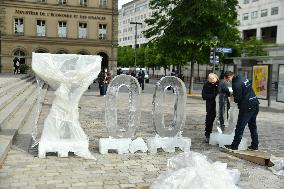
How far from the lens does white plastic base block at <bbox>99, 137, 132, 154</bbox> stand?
8297 mm

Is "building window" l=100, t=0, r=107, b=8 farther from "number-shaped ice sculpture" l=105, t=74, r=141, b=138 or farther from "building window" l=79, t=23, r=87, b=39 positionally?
"number-shaped ice sculpture" l=105, t=74, r=141, b=138

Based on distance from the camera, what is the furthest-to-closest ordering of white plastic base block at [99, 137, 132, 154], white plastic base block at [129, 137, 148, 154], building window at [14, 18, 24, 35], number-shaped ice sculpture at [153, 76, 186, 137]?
building window at [14, 18, 24, 35]
number-shaped ice sculpture at [153, 76, 186, 137]
white plastic base block at [129, 137, 148, 154]
white plastic base block at [99, 137, 132, 154]

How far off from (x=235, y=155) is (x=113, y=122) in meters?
2.70

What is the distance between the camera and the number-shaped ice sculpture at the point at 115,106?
8531mm

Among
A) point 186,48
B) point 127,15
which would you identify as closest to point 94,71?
point 186,48

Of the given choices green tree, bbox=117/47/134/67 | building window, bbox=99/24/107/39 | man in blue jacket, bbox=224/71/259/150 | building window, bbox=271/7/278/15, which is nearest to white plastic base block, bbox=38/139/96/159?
man in blue jacket, bbox=224/71/259/150

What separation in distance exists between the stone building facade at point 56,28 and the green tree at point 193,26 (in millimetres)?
25263

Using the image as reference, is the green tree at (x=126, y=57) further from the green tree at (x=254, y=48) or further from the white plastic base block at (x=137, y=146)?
the white plastic base block at (x=137, y=146)

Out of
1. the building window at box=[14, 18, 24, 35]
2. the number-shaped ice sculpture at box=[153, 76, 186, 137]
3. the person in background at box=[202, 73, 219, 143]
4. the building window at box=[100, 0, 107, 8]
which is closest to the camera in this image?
the number-shaped ice sculpture at box=[153, 76, 186, 137]

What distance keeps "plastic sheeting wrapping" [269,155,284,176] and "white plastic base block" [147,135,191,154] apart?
197 cm

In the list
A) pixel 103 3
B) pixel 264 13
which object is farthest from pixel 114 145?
pixel 264 13

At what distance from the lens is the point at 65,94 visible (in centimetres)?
799

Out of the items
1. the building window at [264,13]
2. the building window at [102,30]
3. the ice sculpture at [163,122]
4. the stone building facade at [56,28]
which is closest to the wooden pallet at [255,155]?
the ice sculpture at [163,122]

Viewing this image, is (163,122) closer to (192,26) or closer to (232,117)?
(232,117)
